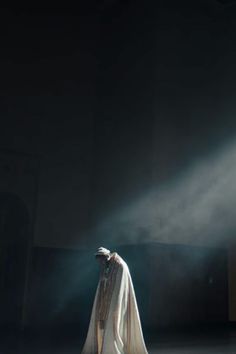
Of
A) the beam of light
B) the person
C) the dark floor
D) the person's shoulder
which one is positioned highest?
the beam of light

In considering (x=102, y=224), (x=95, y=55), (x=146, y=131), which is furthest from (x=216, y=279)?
(x=95, y=55)

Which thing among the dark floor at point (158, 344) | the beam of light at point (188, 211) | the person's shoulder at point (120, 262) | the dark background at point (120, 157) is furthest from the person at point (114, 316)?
the beam of light at point (188, 211)

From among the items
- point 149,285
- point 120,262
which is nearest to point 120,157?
point 149,285

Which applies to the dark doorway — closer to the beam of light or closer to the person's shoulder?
the beam of light

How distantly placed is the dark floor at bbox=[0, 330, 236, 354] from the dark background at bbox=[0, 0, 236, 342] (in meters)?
1.56

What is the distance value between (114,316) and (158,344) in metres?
2.31

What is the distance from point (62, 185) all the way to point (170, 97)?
3.10m

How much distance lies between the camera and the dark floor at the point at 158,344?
21.3 ft

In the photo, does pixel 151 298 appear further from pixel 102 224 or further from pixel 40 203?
pixel 40 203

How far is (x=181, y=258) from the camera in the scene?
10570 mm

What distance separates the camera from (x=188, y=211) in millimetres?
10883

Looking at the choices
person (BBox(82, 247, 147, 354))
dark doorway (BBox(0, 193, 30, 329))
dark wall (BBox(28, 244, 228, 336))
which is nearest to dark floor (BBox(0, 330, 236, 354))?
person (BBox(82, 247, 147, 354))

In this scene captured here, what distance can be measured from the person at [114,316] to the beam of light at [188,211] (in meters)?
4.74

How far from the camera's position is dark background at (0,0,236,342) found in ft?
33.8
